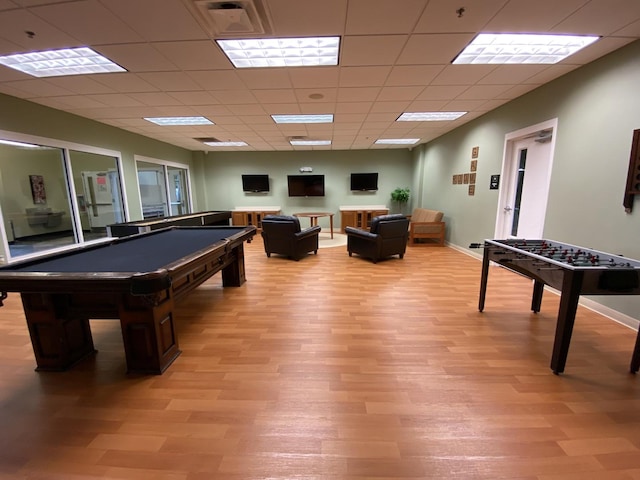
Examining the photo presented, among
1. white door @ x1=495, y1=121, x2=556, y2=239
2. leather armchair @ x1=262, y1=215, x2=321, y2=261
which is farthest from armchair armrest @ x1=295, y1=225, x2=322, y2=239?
white door @ x1=495, y1=121, x2=556, y2=239

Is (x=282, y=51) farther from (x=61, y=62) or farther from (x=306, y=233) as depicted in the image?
(x=306, y=233)

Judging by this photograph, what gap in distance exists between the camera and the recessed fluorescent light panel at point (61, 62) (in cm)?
275

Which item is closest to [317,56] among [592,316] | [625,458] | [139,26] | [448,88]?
[139,26]

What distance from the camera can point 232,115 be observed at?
486cm

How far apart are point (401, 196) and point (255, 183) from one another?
5.07 meters

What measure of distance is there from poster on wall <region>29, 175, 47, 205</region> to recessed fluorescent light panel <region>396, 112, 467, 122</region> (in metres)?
8.53

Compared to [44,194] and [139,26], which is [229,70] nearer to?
[139,26]

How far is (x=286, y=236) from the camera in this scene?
17.4 ft

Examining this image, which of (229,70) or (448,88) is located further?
(448,88)

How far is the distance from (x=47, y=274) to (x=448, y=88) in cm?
483

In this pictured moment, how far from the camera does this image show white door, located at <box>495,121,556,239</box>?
3867 millimetres

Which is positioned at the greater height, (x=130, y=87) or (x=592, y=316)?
(x=130, y=87)

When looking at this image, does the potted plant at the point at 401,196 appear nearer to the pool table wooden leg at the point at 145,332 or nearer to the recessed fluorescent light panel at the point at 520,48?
the recessed fluorescent light panel at the point at 520,48

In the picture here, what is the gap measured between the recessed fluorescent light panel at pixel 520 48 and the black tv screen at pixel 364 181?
19.4ft
